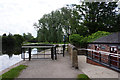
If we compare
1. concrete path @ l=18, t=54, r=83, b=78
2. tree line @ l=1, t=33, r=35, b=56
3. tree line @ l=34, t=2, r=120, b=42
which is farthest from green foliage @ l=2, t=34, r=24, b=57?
tree line @ l=34, t=2, r=120, b=42

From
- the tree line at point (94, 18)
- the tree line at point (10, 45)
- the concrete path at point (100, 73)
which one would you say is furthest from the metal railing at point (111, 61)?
the tree line at point (94, 18)

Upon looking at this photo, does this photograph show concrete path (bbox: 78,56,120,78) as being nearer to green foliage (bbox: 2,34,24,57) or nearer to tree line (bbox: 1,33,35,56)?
tree line (bbox: 1,33,35,56)

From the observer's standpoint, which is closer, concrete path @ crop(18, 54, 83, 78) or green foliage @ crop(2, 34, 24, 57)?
concrete path @ crop(18, 54, 83, 78)

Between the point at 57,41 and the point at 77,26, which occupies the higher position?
the point at 77,26

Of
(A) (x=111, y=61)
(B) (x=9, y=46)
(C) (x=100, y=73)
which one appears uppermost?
(A) (x=111, y=61)

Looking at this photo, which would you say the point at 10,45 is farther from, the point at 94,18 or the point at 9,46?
the point at 94,18

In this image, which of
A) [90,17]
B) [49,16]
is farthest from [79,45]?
[49,16]

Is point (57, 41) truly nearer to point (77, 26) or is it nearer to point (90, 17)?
point (77, 26)

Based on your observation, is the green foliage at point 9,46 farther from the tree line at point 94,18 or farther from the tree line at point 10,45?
the tree line at point 94,18

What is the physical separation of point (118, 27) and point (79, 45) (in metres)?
9.00

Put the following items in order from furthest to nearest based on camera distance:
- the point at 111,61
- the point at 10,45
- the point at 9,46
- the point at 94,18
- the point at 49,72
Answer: the point at 10,45
the point at 9,46
the point at 94,18
the point at 111,61
the point at 49,72

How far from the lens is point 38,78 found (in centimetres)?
388

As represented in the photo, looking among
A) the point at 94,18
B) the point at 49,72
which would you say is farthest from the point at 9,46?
the point at 49,72

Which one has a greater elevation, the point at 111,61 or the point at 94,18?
the point at 94,18
